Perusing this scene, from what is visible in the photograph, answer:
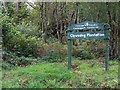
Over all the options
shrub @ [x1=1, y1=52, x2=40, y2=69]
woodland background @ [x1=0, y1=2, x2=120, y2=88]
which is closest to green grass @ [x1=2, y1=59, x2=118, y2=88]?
woodland background @ [x1=0, y1=2, x2=120, y2=88]

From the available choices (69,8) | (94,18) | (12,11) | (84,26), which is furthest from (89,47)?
(12,11)

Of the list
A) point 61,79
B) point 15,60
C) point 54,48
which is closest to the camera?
point 61,79

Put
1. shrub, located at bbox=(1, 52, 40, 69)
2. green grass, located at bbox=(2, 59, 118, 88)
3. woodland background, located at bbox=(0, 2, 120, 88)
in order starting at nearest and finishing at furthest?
green grass, located at bbox=(2, 59, 118, 88) → woodland background, located at bbox=(0, 2, 120, 88) → shrub, located at bbox=(1, 52, 40, 69)

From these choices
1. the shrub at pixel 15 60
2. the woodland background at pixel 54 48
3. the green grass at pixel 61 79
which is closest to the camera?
the green grass at pixel 61 79

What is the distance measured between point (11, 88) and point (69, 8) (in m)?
9.33

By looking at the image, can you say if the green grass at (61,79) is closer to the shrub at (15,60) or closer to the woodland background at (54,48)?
the woodland background at (54,48)

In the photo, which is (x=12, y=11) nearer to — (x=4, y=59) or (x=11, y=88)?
(x=4, y=59)

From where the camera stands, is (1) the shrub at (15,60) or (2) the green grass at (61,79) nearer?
(2) the green grass at (61,79)

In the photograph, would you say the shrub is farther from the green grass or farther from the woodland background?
the green grass

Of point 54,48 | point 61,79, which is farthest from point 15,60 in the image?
point 61,79

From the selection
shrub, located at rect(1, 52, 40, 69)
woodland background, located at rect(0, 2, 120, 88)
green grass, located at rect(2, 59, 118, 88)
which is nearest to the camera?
green grass, located at rect(2, 59, 118, 88)

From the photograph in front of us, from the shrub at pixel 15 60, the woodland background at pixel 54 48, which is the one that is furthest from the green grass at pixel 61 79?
the shrub at pixel 15 60

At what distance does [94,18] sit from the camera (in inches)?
468

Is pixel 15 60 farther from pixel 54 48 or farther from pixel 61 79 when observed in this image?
pixel 61 79
